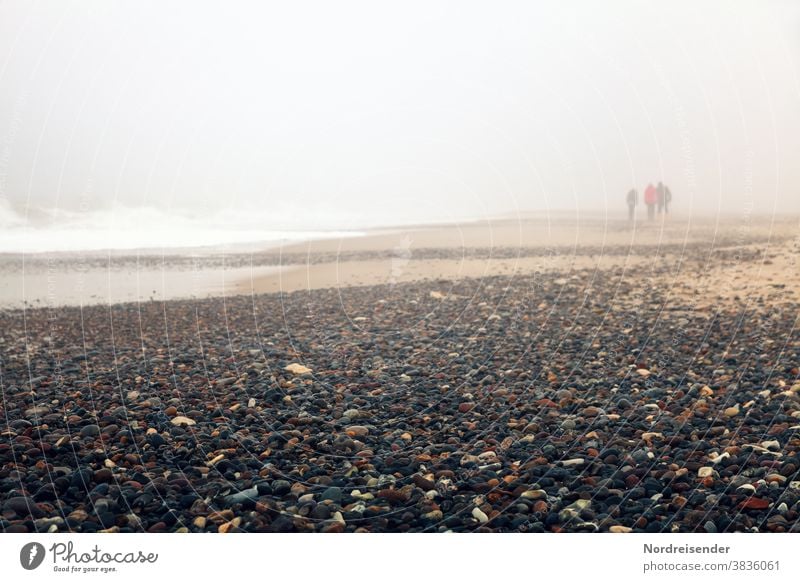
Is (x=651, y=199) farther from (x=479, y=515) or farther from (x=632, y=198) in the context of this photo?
(x=479, y=515)

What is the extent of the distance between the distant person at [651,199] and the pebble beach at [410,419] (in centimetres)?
1527

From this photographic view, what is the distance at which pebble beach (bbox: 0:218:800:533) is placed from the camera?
4.34m

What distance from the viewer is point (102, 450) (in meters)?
5.26

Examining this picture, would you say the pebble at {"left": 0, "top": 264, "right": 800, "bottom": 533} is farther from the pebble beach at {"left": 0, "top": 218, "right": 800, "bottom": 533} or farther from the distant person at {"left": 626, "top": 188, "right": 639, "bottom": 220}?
the distant person at {"left": 626, "top": 188, "right": 639, "bottom": 220}

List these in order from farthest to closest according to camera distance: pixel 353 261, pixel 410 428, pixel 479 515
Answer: pixel 353 261
pixel 410 428
pixel 479 515

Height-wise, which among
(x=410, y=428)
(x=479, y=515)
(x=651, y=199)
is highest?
(x=651, y=199)

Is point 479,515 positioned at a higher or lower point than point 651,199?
lower

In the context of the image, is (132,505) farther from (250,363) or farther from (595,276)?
(595,276)

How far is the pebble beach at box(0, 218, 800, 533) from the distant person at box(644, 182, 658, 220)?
50.1 feet

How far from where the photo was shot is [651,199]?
26156 millimetres

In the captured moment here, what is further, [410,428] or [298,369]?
[298,369]

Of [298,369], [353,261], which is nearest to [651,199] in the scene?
[353,261]

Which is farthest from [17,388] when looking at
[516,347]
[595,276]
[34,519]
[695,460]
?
[595,276]

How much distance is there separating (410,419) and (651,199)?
22739 mm
